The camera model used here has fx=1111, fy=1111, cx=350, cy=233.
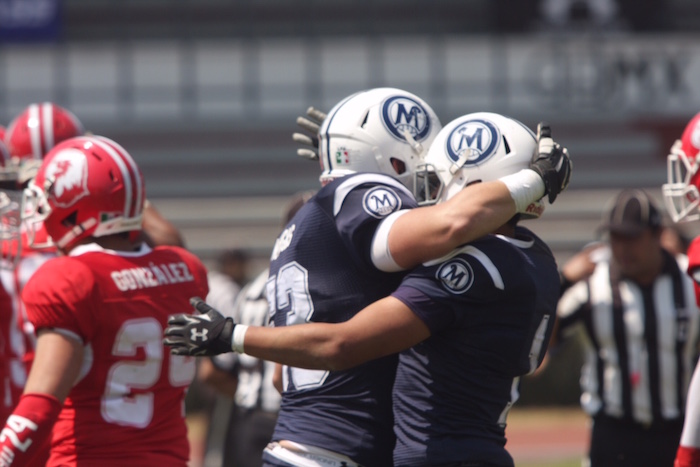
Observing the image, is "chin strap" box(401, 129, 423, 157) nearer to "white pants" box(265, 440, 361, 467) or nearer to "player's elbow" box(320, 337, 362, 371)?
"player's elbow" box(320, 337, 362, 371)

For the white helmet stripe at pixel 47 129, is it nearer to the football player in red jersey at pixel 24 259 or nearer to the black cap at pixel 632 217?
the football player in red jersey at pixel 24 259

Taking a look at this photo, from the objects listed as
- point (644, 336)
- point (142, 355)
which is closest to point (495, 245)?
point (142, 355)

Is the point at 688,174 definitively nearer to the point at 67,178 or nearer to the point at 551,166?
the point at 551,166

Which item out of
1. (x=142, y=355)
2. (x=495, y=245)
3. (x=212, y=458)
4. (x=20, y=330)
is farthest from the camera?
(x=212, y=458)

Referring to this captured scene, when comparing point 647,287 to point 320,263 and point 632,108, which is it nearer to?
point 320,263

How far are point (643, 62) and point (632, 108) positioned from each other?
84 cm

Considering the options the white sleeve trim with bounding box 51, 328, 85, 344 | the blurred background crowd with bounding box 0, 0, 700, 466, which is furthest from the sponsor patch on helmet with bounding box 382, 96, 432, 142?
the blurred background crowd with bounding box 0, 0, 700, 466

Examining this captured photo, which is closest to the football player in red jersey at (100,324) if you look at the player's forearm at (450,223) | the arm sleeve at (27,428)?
the arm sleeve at (27,428)

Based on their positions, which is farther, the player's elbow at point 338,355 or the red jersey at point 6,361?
the red jersey at point 6,361

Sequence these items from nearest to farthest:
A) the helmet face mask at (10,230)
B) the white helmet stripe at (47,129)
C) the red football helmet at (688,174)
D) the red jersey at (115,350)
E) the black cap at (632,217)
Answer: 1. the red jersey at (115,350)
2. the red football helmet at (688,174)
3. the helmet face mask at (10,230)
4. the black cap at (632,217)
5. the white helmet stripe at (47,129)

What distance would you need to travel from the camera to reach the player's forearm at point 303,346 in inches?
119

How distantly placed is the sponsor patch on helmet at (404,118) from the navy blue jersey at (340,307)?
262mm

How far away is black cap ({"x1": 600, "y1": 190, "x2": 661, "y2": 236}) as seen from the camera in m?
5.40

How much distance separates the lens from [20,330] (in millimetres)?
4469
